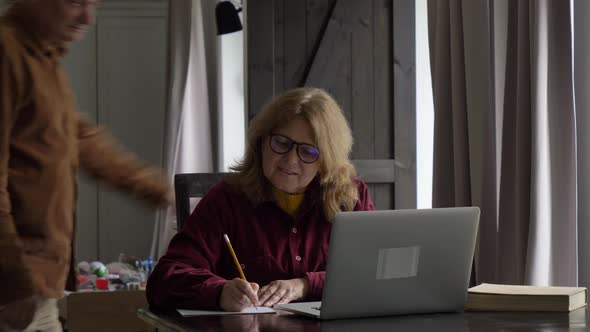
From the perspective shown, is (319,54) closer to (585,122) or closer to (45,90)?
(585,122)

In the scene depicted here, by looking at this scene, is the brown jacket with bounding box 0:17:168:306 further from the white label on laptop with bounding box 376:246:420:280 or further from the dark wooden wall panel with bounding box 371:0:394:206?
the dark wooden wall panel with bounding box 371:0:394:206

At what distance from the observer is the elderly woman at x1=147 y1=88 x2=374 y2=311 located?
7.85ft

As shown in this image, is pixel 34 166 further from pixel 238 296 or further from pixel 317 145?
pixel 317 145

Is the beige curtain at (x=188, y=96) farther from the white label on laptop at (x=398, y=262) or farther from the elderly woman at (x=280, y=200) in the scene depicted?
the white label on laptop at (x=398, y=262)

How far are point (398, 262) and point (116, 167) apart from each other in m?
0.74

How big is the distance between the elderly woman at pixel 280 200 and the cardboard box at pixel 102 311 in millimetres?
942

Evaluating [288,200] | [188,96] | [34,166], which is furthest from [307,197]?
[188,96]

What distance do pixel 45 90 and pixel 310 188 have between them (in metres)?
1.40

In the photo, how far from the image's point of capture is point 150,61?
7285mm

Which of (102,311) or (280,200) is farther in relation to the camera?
(102,311)

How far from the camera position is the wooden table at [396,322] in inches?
69.4

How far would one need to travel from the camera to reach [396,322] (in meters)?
1.83

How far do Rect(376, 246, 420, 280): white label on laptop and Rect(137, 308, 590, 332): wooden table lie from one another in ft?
0.31

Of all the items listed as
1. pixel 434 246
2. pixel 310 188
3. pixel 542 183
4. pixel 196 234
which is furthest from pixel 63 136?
pixel 542 183
